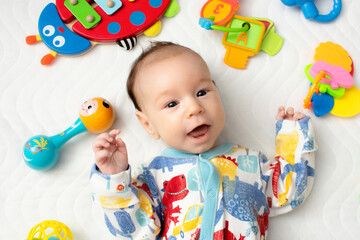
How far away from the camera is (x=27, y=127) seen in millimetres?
1234

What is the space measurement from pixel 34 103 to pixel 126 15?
1.36 feet

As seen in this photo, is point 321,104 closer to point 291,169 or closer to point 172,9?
point 291,169

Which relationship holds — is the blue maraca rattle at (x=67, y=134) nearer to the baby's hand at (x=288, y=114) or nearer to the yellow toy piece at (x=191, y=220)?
the yellow toy piece at (x=191, y=220)

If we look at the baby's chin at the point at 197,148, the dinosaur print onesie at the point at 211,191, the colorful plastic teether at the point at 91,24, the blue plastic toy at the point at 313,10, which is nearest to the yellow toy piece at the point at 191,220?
the dinosaur print onesie at the point at 211,191

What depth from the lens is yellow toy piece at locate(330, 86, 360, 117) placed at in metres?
1.21

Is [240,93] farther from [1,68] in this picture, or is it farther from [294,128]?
[1,68]

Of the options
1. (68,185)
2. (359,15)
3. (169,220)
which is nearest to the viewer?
(169,220)

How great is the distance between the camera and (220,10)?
128 cm

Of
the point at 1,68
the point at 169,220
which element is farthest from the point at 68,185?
the point at 1,68

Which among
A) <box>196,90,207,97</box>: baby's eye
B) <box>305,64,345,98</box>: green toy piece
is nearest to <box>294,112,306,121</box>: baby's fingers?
<box>305,64,345,98</box>: green toy piece

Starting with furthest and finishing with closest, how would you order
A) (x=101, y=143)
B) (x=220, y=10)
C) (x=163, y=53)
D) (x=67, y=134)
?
1. (x=220, y=10)
2. (x=67, y=134)
3. (x=163, y=53)
4. (x=101, y=143)

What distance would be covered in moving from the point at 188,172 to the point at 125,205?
19 cm

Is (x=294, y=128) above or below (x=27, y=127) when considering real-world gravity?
below

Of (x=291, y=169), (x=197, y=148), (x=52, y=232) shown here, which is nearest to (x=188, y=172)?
(x=197, y=148)
